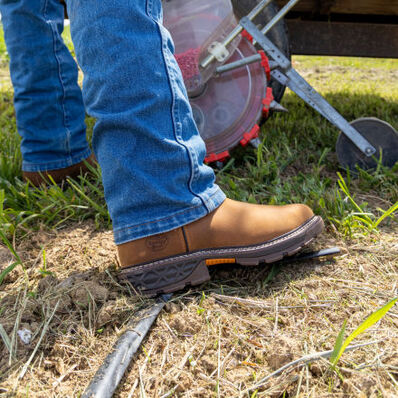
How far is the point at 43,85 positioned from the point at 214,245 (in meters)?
1.07

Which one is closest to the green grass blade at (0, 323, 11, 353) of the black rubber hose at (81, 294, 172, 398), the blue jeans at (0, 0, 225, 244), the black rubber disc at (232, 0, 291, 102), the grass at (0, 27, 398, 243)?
the black rubber hose at (81, 294, 172, 398)

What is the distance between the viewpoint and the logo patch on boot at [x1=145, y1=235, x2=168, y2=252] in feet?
3.22

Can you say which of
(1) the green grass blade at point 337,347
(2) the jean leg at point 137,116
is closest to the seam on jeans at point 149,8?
(2) the jean leg at point 137,116

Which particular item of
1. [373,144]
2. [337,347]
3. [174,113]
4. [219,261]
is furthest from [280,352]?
[373,144]

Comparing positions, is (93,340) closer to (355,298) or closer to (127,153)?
(127,153)

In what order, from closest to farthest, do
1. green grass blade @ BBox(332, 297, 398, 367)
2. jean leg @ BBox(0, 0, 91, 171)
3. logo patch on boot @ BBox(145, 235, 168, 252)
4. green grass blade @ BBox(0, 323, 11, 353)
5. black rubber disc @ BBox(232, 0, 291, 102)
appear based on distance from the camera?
green grass blade @ BBox(332, 297, 398, 367) → green grass blade @ BBox(0, 323, 11, 353) → logo patch on boot @ BBox(145, 235, 168, 252) → jean leg @ BBox(0, 0, 91, 171) → black rubber disc @ BBox(232, 0, 291, 102)

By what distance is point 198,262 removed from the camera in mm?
1024

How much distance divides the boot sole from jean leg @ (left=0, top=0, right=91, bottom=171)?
2.60ft

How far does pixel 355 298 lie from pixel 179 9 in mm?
1488

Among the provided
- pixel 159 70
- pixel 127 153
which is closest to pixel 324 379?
pixel 127 153

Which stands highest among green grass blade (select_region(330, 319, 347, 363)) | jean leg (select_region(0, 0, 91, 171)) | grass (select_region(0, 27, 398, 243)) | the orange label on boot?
jean leg (select_region(0, 0, 91, 171))

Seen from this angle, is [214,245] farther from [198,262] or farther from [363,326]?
[363,326]

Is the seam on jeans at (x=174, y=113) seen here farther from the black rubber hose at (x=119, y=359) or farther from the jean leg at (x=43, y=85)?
the jean leg at (x=43, y=85)

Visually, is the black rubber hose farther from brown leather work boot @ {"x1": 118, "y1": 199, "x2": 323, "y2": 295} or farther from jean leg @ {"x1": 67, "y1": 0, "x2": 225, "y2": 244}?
jean leg @ {"x1": 67, "y1": 0, "x2": 225, "y2": 244}
